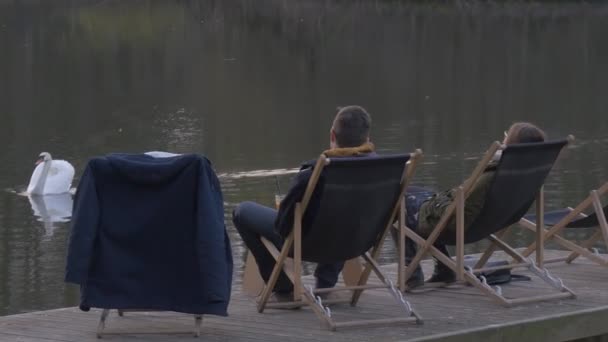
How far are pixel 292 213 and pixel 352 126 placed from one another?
0.56 meters

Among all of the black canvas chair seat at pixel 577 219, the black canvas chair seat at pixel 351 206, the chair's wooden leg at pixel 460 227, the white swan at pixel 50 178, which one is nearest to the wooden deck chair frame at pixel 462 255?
the chair's wooden leg at pixel 460 227

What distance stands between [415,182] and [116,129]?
9557 millimetres

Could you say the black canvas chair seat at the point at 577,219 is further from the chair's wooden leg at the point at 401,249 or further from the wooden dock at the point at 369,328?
the chair's wooden leg at the point at 401,249

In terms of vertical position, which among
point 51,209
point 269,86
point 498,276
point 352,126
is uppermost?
point 352,126

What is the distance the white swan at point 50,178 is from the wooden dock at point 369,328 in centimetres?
931

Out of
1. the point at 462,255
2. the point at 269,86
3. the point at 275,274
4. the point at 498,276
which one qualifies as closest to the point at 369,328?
the point at 275,274

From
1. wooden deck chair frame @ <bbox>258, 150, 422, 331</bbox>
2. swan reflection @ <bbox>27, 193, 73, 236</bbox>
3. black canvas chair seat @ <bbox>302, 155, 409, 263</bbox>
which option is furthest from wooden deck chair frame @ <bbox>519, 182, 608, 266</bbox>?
swan reflection @ <bbox>27, 193, 73, 236</bbox>

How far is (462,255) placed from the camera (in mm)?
6645

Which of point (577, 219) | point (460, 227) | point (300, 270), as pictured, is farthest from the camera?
point (577, 219)

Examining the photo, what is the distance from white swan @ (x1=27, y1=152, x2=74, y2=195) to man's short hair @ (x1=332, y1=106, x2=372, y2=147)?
1016cm

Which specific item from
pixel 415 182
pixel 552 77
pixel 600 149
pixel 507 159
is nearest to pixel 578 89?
pixel 552 77

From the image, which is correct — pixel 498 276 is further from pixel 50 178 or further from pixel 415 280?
pixel 50 178

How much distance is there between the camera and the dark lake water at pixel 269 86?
55.8 feet

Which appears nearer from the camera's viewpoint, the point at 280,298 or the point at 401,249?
the point at 401,249
